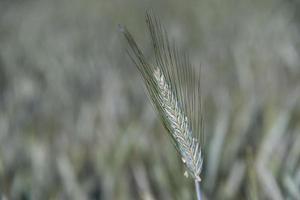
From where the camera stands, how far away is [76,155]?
1317mm

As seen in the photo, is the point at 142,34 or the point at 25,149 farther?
the point at 142,34

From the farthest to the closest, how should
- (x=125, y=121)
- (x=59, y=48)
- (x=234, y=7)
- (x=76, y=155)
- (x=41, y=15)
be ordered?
1. (x=41, y=15)
2. (x=234, y=7)
3. (x=59, y=48)
4. (x=125, y=121)
5. (x=76, y=155)

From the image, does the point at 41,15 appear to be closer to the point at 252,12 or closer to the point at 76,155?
the point at 252,12

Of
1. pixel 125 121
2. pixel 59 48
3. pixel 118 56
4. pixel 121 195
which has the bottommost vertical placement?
pixel 121 195

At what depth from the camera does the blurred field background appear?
1.19 meters

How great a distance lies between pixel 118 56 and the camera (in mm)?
2309

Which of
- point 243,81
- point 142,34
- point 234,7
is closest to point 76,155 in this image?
point 243,81

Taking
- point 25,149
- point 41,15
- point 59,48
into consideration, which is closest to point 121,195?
point 25,149

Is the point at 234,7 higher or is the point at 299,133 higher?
the point at 234,7

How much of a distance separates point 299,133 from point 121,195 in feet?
1.57

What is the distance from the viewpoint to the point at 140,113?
1.65 metres

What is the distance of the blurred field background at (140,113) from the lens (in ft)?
3.89

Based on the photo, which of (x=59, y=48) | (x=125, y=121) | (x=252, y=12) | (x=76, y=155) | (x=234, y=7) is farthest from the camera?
(x=234, y=7)

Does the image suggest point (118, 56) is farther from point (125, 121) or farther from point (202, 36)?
point (125, 121)
